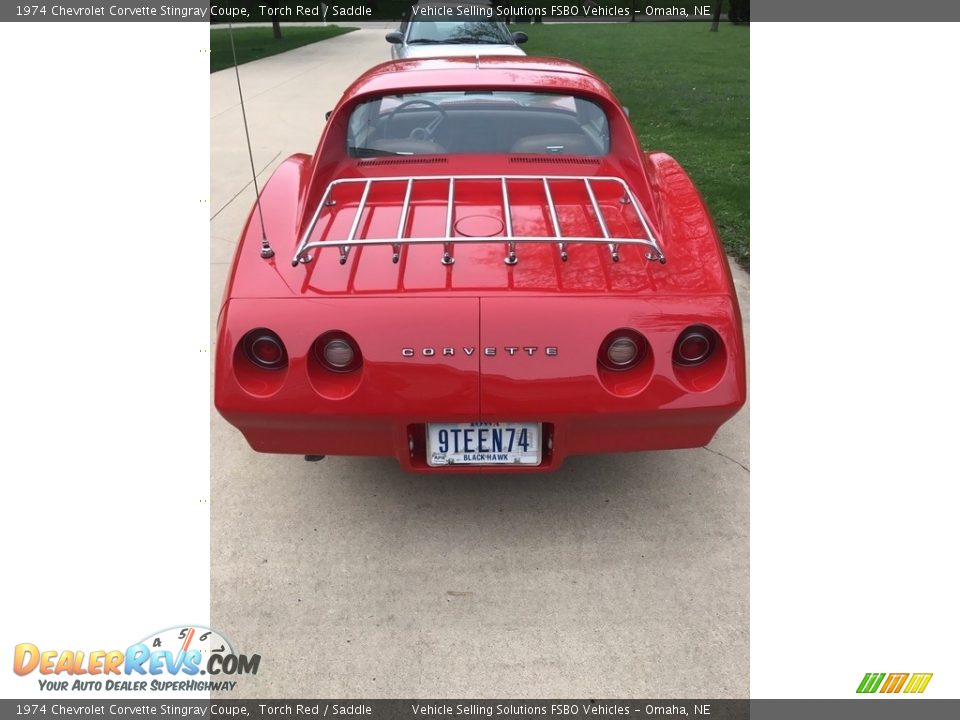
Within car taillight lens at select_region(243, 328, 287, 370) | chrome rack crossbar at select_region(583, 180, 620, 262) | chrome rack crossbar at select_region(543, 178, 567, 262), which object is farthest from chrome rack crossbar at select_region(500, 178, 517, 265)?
car taillight lens at select_region(243, 328, 287, 370)

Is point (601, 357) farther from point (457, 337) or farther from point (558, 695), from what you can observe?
point (558, 695)

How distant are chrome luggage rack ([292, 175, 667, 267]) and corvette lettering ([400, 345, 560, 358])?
314 millimetres

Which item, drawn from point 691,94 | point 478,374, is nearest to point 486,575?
point 478,374

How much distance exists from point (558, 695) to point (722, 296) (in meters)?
1.30

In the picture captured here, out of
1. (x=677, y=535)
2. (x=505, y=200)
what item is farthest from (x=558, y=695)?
(x=505, y=200)

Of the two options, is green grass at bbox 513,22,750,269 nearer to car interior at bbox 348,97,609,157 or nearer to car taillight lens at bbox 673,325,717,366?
car interior at bbox 348,97,609,157

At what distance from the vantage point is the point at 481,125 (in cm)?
311

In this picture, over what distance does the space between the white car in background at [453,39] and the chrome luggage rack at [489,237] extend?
674 cm

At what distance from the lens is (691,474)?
279cm
